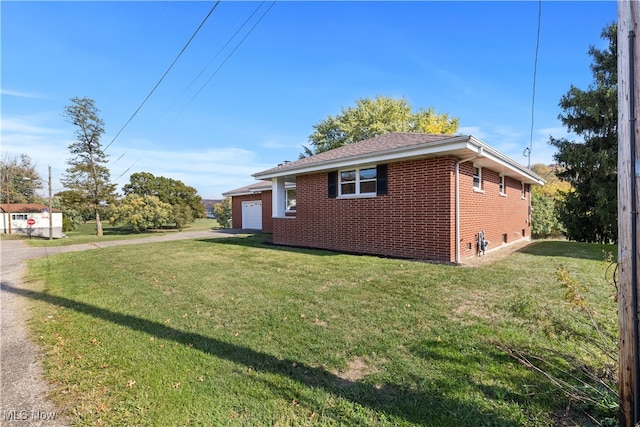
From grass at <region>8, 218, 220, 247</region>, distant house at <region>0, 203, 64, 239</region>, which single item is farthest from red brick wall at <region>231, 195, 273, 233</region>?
distant house at <region>0, 203, 64, 239</region>

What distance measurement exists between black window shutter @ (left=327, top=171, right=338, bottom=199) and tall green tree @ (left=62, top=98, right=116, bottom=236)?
2642 cm

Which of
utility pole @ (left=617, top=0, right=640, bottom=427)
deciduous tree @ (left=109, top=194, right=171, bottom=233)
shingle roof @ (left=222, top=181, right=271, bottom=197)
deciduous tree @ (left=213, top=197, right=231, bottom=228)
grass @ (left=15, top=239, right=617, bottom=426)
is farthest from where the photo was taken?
deciduous tree @ (left=213, top=197, right=231, bottom=228)

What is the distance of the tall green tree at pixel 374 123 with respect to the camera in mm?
29453

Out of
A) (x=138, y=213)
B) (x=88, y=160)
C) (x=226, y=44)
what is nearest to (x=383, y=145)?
(x=226, y=44)

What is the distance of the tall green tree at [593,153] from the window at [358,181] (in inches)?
357

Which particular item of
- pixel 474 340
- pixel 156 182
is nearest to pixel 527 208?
pixel 474 340

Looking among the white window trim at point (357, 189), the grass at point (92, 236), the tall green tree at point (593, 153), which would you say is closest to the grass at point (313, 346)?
the white window trim at point (357, 189)

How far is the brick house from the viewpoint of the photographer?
795 centimetres

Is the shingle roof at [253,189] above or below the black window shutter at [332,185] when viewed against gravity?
above

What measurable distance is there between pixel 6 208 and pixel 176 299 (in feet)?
131

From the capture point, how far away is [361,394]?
2.55 m

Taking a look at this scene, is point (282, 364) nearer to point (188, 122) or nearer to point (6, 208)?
point (188, 122)

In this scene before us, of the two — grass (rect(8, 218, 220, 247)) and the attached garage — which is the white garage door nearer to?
the attached garage

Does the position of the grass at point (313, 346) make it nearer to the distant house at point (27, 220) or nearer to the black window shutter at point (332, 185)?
the black window shutter at point (332, 185)
